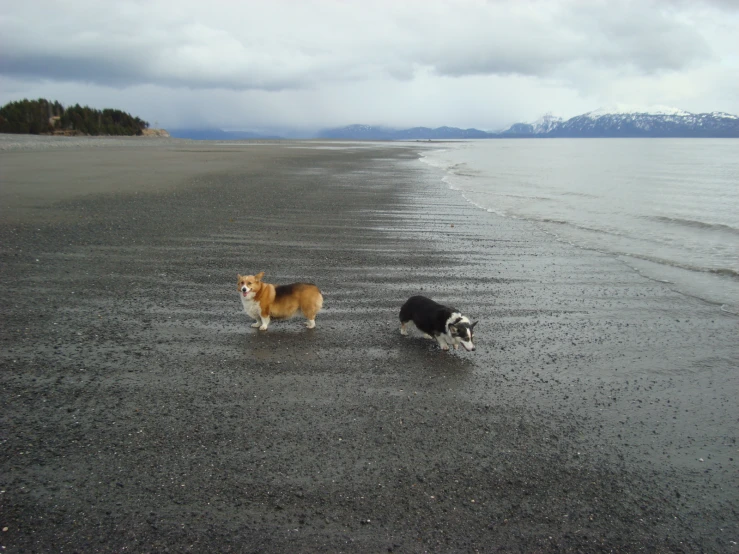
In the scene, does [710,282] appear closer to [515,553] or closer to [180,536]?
[515,553]

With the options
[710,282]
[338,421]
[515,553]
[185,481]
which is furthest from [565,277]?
[185,481]

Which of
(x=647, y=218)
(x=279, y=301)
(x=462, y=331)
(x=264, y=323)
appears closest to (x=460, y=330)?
(x=462, y=331)

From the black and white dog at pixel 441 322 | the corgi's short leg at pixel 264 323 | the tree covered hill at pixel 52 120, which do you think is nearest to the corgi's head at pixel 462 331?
the black and white dog at pixel 441 322

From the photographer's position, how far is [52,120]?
79875 mm

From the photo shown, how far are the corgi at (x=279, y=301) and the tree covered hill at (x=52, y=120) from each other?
84489mm

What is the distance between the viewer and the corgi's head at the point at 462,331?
6102mm

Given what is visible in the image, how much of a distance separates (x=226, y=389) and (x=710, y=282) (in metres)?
9.35

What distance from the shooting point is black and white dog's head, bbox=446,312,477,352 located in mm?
6105

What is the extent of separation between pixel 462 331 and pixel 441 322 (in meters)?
0.29

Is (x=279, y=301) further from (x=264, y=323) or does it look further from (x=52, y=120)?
(x=52, y=120)

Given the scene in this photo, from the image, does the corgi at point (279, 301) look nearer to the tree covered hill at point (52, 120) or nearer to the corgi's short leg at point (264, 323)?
the corgi's short leg at point (264, 323)

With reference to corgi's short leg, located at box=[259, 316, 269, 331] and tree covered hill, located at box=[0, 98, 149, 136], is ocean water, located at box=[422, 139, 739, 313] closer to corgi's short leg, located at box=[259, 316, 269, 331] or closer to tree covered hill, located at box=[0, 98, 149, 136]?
Answer: corgi's short leg, located at box=[259, 316, 269, 331]

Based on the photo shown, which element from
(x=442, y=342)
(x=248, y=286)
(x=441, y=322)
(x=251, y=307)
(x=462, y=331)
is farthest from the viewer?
(x=251, y=307)

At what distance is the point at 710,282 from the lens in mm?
10094
